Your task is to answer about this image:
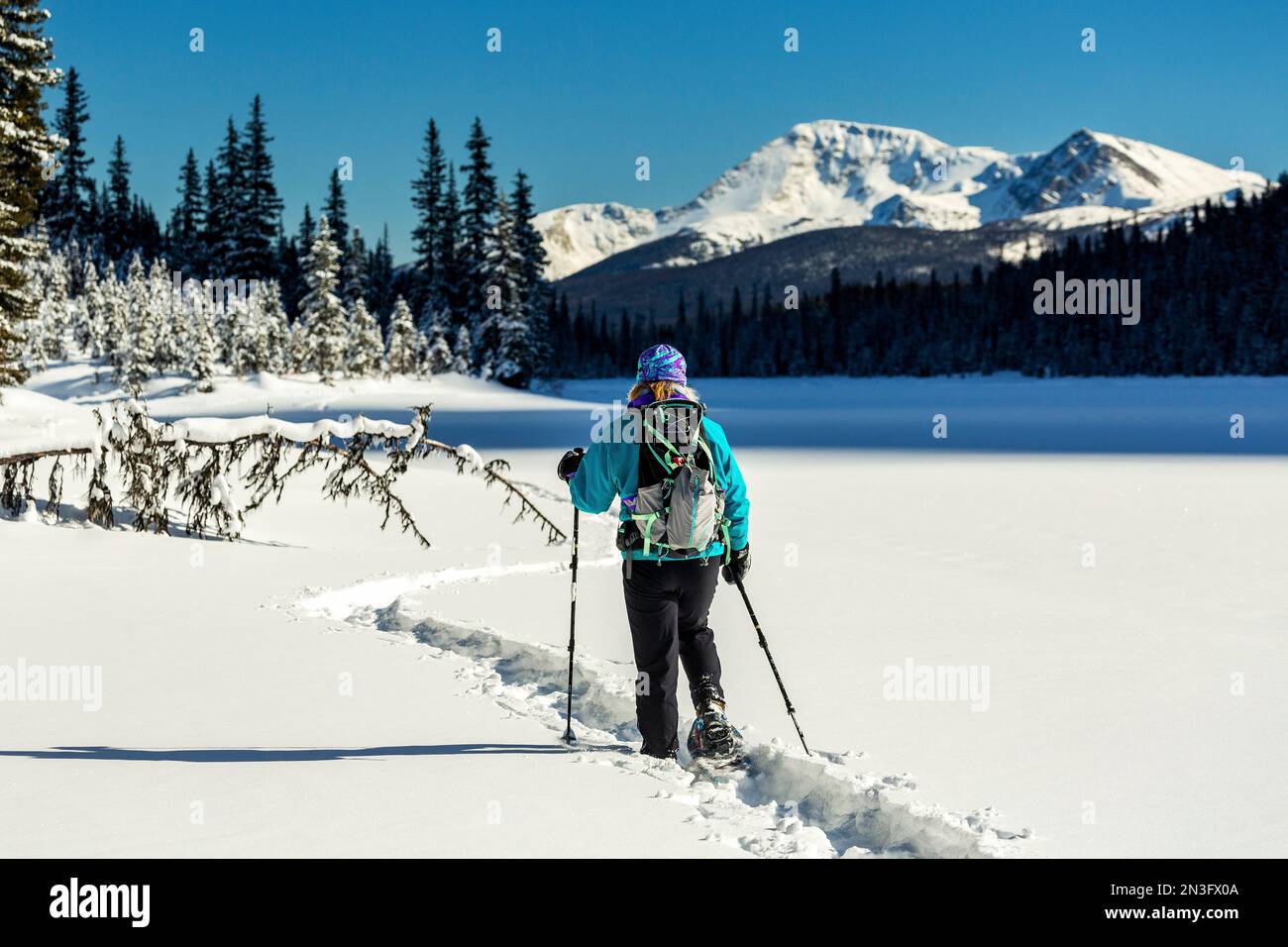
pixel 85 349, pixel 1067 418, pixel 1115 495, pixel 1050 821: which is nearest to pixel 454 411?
pixel 1067 418

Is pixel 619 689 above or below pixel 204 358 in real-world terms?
below

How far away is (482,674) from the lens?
6.79 m

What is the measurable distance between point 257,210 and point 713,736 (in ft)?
291

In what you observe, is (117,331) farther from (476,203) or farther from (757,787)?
(757,787)

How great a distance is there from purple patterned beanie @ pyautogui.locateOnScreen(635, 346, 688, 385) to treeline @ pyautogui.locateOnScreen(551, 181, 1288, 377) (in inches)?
3016

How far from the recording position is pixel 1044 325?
105000 mm

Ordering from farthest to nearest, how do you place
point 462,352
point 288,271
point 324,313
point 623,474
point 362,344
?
point 288,271 < point 462,352 < point 362,344 < point 324,313 < point 623,474

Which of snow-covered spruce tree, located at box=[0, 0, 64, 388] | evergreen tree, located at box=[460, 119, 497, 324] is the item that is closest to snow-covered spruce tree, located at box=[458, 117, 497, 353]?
evergreen tree, located at box=[460, 119, 497, 324]

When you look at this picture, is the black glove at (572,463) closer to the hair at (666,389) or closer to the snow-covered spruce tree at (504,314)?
the hair at (666,389)

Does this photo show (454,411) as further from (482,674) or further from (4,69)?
(482,674)

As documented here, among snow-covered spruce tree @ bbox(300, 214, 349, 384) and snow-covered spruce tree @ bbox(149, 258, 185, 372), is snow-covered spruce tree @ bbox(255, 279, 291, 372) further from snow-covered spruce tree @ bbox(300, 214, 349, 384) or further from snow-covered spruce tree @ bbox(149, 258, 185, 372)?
snow-covered spruce tree @ bbox(149, 258, 185, 372)

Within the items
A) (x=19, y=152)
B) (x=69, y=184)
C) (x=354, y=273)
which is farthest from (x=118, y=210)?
(x=19, y=152)

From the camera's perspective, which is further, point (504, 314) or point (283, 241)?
point (283, 241)
